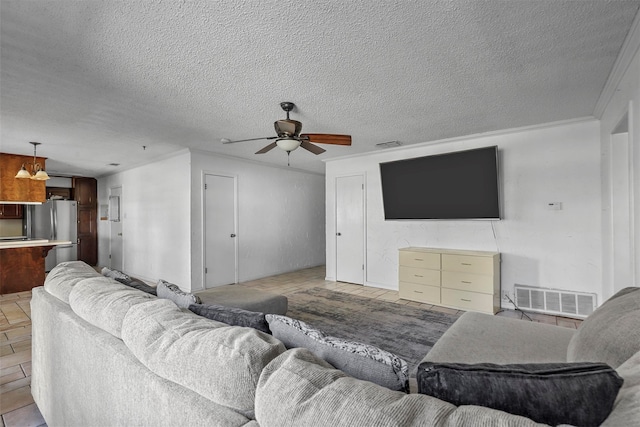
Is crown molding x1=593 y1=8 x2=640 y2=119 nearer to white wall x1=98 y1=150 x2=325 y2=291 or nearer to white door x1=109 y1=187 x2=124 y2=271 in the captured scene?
white wall x1=98 y1=150 x2=325 y2=291

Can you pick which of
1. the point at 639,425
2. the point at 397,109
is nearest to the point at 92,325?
the point at 639,425

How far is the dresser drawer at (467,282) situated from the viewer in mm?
3674

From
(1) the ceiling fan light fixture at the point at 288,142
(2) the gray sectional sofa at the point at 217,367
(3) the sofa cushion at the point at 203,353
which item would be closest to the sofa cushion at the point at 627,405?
(2) the gray sectional sofa at the point at 217,367

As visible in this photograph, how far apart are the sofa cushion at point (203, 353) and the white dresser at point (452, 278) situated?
138 inches

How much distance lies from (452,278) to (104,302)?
12.2 ft

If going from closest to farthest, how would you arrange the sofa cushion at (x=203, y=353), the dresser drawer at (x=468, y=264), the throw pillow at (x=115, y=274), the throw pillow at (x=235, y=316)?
1. the sofa cushion at (x=203, y=353)
2. the throw pillow at (x=235, y=316)
3. the throw pillow at (x=115, y=274)
4. the dresser drawer at (x=468, y=264)

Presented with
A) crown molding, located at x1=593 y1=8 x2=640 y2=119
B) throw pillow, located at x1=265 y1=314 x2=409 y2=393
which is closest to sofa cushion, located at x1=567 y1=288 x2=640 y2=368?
throw pillow, located at x1=265 y1=314 x2=409 y2=393

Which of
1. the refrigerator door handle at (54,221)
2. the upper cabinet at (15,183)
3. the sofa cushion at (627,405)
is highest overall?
the upper cabinet at (15,183)

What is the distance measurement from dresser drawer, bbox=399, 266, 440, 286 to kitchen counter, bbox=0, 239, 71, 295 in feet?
18.9

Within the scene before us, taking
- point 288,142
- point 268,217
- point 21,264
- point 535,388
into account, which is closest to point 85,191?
point 21,264

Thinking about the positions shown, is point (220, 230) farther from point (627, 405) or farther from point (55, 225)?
point (627, 405)

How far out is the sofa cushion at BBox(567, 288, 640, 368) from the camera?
3.43ft

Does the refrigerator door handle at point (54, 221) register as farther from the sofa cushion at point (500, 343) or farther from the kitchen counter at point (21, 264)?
the sofa cushion at point (500, 343)

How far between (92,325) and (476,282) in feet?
12.5
